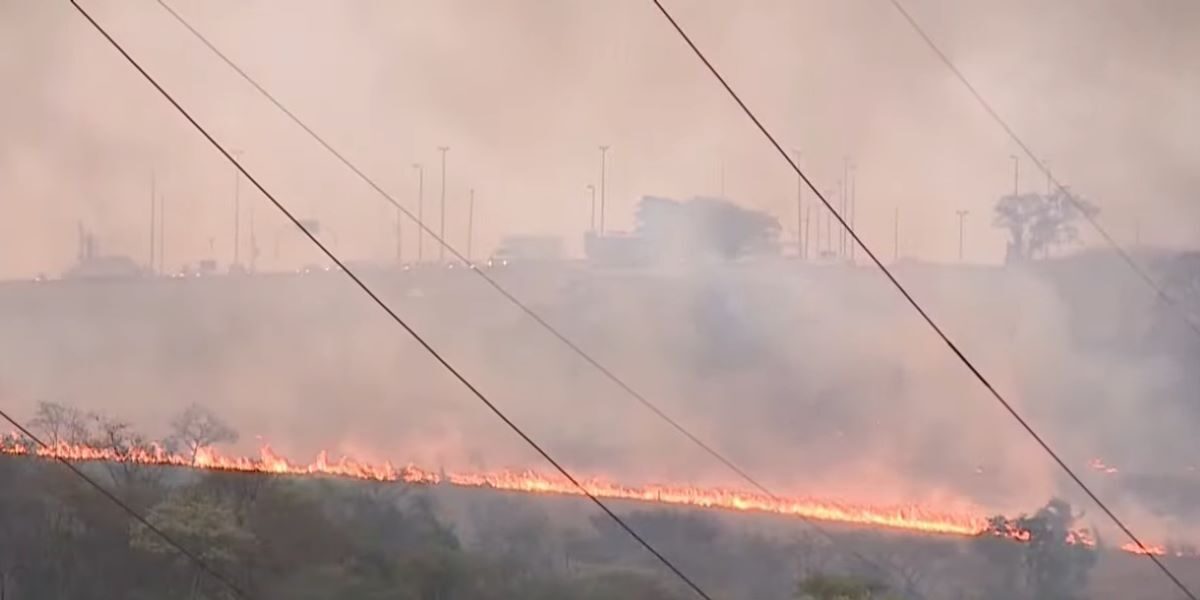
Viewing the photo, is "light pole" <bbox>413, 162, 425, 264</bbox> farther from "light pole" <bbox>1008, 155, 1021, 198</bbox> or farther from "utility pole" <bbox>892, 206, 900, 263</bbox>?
"light pole" <bbox>1008, 155, 1021, 198</bbox>

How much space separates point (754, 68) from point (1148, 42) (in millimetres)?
923

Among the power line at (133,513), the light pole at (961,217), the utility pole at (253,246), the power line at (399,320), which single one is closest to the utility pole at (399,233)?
the power line at (399,320)

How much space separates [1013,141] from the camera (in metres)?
3.04

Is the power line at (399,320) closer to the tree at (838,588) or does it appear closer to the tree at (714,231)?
the tree at (838,588)

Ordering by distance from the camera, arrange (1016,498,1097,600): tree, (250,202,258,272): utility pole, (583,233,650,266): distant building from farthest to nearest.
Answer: (250,202,258,272): utility pole
(583,233,650,266): distant building
(1016,498,1097,600): tree

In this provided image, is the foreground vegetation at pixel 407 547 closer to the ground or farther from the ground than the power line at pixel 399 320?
closer to the ground

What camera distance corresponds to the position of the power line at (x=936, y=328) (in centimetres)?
299

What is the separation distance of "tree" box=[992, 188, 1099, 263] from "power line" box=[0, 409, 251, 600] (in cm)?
206

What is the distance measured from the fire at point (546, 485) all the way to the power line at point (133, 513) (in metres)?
0.02

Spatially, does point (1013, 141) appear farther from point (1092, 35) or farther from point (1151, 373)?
point (1151, 373)

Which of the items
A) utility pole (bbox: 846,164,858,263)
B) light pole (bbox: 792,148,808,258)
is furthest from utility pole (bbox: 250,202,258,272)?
utility pole (bbox: 846,164,858,263)

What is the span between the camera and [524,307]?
3.15 meters

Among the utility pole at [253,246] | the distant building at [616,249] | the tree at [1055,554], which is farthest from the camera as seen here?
the utility pole at [253,246]

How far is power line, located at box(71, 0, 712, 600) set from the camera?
120 inches
